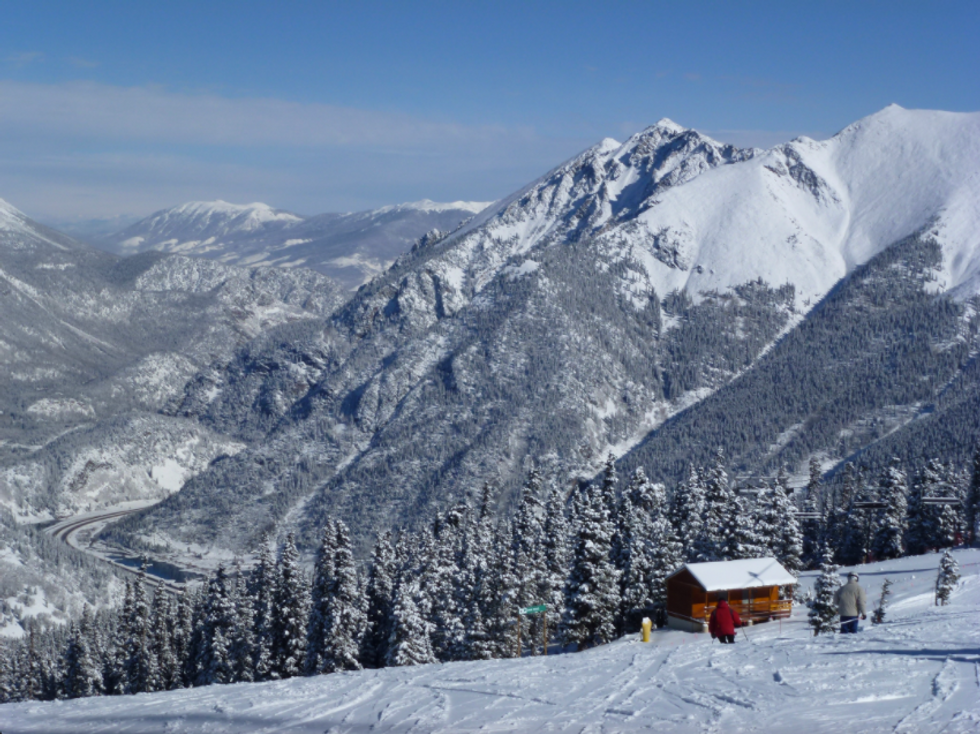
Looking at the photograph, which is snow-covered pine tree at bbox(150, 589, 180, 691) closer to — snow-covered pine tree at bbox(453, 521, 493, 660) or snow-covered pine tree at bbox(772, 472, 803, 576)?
snow-covered pine tree at bbox(453, 521, 493, 660)

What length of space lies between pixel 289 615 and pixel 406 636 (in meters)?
9.40

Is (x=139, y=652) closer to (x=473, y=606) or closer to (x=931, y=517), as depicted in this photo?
(x=473, y=606)

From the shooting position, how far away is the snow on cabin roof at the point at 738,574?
47938mm

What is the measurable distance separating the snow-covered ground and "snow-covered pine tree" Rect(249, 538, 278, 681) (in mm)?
31876

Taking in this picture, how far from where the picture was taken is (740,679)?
21.3m

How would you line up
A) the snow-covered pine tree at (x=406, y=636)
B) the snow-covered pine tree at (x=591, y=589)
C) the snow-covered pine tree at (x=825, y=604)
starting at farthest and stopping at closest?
the snow-covered pine tree at (x=406, y=636) < the snow-covered pine tree at (x=591, y=589) < the snow-covered pine tree at (x=825, y=604)

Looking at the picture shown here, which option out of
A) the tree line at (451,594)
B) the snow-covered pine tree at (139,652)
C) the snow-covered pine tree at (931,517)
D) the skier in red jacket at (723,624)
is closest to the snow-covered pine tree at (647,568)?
the tree line at (451,594)

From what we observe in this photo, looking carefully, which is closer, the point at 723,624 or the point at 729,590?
the point at 723,624

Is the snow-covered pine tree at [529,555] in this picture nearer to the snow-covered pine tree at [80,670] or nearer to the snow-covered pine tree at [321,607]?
the snow-covered pine tree at [321,607]

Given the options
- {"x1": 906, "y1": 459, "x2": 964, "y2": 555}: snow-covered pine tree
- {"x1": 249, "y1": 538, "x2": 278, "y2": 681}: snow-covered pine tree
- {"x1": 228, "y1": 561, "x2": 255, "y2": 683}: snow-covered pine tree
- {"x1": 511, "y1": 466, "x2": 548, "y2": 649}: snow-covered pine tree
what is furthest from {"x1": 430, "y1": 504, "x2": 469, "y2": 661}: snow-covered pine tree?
{"x1": 906, "y1": 459, "x2": 964, "y2": 555}: snow-covered pine tree

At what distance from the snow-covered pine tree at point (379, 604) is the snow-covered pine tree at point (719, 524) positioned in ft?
73.0

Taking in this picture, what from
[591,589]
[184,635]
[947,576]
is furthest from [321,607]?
[947,576]

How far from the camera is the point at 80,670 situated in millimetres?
77812

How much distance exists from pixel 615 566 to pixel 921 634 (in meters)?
33.8
